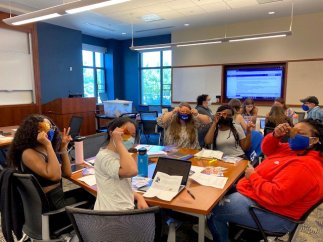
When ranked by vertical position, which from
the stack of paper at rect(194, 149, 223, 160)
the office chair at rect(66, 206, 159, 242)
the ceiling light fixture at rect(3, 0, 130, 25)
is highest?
the ceiling light fixture at rect(3, 0, 130, 25)

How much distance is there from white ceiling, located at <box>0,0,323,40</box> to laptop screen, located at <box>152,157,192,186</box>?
394 cm

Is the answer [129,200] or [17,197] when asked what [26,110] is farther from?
[129,200]

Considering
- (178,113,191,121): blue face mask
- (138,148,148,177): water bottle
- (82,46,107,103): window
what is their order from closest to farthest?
(138,148,148,177): water bottle < (178,113,191,121): blue face mask < (82,46,107,103): window

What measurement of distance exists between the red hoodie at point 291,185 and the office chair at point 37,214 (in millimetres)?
1248

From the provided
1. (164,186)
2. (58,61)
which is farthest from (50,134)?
(58,61)

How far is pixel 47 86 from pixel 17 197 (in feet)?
18.5

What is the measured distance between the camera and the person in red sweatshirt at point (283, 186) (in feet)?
4.97

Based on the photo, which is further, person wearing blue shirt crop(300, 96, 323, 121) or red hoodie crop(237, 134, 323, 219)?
person wearing blue shirt crop(300, 96, 323, 121)

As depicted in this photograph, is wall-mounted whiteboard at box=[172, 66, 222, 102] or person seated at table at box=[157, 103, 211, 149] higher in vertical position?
wall-mounted whiteboard at box=[172, 66, 222, 102]

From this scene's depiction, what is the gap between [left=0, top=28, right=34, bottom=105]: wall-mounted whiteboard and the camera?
5.66m

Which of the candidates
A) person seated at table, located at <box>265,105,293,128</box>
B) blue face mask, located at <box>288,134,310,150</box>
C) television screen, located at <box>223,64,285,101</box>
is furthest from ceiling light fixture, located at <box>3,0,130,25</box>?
television screen, located at <box>223,64,285,101</box>

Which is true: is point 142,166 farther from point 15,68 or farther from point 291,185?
point 15,68

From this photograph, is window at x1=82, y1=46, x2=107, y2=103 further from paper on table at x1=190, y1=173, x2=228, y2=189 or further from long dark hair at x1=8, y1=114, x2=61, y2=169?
paper on table at x1=190, y1=173, x2=228, y2=189

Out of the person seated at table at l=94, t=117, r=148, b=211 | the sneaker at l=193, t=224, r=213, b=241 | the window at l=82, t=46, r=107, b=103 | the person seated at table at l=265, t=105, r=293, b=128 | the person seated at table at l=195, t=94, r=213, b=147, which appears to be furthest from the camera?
the window at l=82, t=46, r=107, b=103
